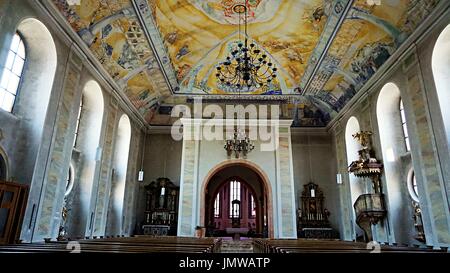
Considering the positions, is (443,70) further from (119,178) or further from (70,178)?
(119,178)

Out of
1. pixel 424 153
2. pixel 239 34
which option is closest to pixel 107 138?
pixel 239 34

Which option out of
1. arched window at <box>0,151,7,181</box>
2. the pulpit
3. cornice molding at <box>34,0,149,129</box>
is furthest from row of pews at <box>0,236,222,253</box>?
the pulpit

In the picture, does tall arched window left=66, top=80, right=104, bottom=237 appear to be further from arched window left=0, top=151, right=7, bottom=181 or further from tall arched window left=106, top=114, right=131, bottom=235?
arched window left=0, top=151, right=7, bottom=181

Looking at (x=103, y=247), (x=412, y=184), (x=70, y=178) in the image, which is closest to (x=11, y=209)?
(x=70, y=178)

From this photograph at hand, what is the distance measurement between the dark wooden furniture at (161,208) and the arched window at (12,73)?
8.65 m

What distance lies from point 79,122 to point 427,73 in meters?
11.4

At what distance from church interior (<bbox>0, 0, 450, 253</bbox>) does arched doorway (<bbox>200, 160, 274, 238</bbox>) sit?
1.12 ft

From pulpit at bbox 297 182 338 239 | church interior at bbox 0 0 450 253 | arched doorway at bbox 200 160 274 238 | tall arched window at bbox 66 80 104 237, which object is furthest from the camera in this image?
pulpit at bbox 297 182 338 239

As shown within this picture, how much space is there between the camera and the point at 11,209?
263 inches

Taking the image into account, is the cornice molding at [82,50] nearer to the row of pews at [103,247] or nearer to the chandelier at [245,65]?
the chandelier at [245,65]

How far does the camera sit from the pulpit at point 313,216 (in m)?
14.7

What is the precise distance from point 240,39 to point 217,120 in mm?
4164

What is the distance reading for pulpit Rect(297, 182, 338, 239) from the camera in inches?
578

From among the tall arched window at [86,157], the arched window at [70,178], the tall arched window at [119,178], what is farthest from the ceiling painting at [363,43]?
the arched window at [70,178]
